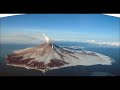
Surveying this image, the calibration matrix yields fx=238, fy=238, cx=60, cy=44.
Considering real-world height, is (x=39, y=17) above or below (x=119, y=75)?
above

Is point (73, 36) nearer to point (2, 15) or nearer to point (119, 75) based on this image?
point (119, 75)

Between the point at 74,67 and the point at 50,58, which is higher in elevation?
the point at 50,58

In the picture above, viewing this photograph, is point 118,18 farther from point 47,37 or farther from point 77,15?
point 47,37
